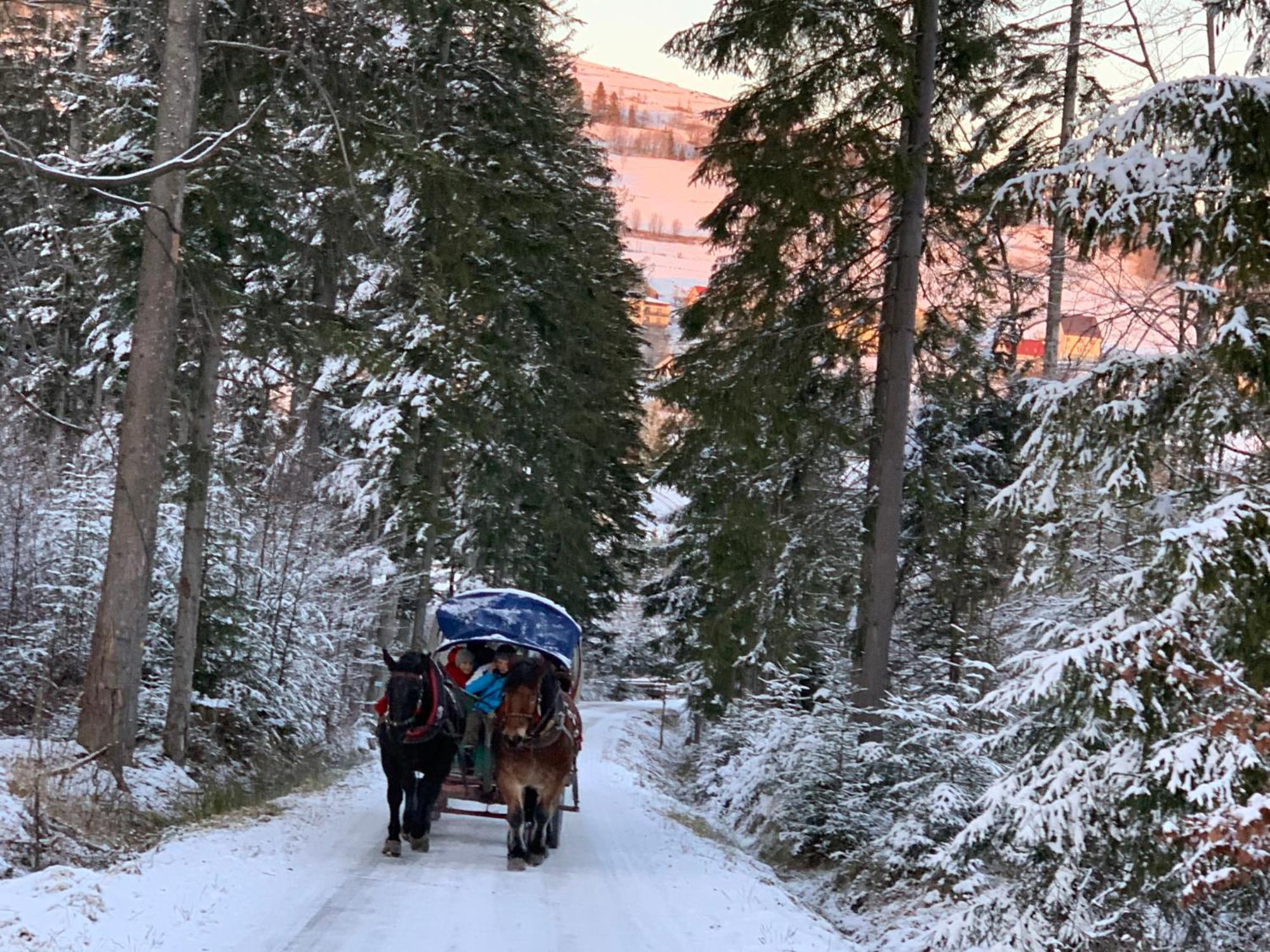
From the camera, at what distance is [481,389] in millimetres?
20641

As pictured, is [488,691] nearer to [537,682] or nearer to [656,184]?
[537,682]

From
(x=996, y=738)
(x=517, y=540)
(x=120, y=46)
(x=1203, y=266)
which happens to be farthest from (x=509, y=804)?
(x=517, y=540)

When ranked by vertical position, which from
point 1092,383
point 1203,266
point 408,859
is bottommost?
point 408,859

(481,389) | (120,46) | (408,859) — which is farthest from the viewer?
(481,389)

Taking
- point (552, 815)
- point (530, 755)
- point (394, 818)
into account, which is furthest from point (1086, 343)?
Answer: point (394, 818)

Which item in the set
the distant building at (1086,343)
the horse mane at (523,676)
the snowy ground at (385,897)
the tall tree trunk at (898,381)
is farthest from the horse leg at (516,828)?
the distant building at (1086,343)

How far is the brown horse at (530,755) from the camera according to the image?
983 centimetres

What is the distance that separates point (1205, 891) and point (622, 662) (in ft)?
181

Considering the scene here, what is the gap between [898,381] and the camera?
14.1 metres

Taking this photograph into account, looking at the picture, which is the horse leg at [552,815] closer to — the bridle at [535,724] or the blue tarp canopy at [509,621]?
the bridle at [535,724]

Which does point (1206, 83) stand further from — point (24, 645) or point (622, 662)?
point (622, 662)

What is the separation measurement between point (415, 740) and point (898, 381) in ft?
25.4

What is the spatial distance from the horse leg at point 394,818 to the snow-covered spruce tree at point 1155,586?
470 centimetres

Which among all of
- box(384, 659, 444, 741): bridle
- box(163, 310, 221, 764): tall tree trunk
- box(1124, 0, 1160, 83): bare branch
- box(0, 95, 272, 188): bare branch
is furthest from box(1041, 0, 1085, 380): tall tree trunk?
box(163, 310, 221, 764): tall tree trunk
